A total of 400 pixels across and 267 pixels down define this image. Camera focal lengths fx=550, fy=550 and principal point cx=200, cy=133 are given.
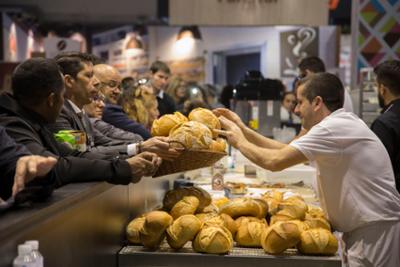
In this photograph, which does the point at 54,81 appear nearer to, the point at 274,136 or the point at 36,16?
the point at 274,136

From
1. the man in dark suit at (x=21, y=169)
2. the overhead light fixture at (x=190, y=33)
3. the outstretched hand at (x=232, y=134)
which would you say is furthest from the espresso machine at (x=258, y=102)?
the overhead light fixture at (x=190, y=33)

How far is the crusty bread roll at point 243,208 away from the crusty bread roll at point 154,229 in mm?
383

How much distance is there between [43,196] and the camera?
1697 mm

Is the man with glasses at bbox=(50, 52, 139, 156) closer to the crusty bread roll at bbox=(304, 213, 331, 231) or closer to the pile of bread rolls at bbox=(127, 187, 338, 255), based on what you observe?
the pile of bread rolls at bbox=(127, 187, 338, 255)

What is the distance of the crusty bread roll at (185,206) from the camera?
101 inches

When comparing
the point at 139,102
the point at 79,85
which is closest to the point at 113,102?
the point at 139,102

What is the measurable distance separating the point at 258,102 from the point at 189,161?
3.65 meters

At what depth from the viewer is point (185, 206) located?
8.53ft

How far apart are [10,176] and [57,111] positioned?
1.49ft

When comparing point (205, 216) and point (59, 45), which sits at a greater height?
point (59, 45)

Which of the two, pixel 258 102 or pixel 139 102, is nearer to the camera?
pixel 139 102

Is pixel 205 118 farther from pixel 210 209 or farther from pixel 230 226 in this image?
pixel 230 226

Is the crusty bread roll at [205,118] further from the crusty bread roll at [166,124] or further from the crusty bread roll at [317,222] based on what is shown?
the crusty bread roll at [317,222]

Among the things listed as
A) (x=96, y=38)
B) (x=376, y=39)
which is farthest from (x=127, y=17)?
(x=376, y=39)
